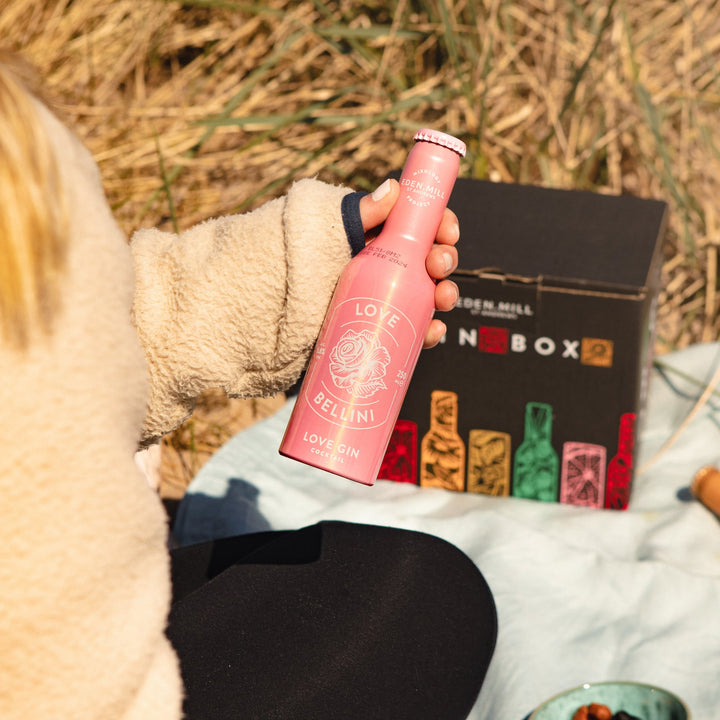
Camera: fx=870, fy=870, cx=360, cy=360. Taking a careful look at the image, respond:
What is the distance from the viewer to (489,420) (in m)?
1.34

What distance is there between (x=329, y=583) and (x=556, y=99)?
1.35m

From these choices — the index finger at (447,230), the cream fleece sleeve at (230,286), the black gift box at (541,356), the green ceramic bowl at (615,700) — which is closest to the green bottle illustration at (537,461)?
the black gift box at (541,356)

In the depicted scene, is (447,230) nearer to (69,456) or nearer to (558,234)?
(69,456)

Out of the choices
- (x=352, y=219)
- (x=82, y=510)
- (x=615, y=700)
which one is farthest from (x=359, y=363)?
(x=615, y=700)

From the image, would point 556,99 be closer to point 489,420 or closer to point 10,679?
point 489,420

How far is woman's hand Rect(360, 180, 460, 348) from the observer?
742 millimetres

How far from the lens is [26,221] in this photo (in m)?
0.46

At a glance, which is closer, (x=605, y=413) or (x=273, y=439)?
(x=605, y=413)

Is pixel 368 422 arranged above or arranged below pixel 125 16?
below

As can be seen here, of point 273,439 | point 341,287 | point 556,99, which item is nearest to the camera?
point 341,287

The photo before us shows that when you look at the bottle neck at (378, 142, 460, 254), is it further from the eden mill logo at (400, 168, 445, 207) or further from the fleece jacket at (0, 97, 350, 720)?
the fleece jacket at (0, 97, 350, 720)

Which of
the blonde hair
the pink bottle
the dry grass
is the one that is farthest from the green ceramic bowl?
the dry grass

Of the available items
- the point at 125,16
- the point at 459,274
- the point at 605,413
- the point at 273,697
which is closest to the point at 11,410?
the point at 273,697

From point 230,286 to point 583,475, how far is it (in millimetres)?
817
